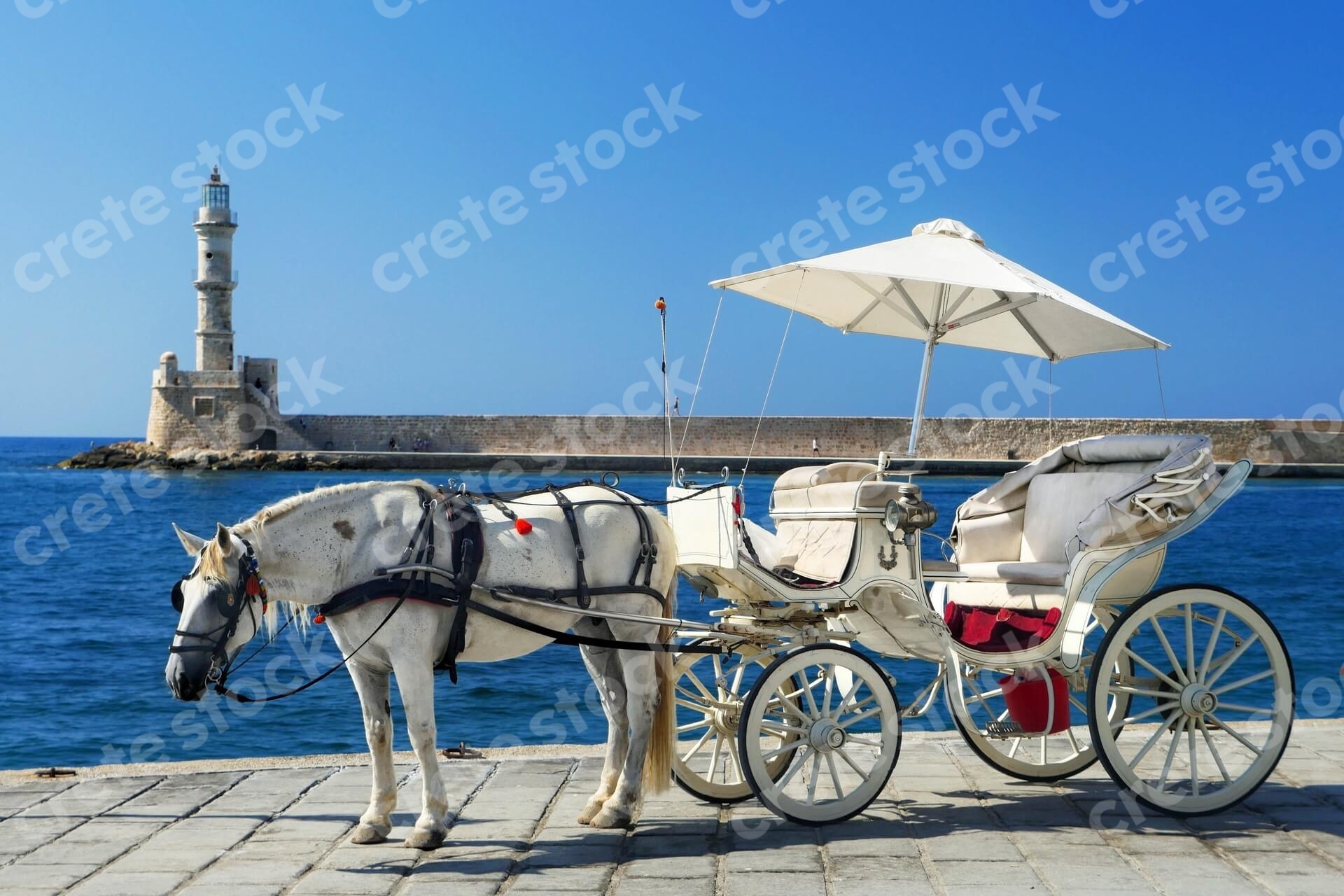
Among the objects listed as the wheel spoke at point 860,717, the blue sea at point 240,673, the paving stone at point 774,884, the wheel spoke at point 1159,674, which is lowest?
the blue sea at point 240,673

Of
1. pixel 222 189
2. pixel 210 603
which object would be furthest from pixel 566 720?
pixel 222 189

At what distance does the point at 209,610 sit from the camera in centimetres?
474

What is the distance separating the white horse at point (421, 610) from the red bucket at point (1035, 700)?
5.30 feet

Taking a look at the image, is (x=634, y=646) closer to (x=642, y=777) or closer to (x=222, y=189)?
(x=642, y=777)

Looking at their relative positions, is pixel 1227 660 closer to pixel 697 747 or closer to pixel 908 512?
pixel 908 512

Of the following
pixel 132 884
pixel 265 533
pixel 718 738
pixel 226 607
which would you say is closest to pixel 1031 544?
pixel 718 738

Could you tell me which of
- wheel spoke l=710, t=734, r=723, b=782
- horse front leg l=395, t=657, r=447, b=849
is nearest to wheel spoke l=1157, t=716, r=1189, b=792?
wheel spoke l=710, t=734, r=723, b=782

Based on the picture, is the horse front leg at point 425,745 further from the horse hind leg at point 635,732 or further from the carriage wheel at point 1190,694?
the carriage wheel at point 1190,694

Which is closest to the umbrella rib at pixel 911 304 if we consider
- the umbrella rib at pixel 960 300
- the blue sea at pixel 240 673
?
the umbrella rib at pixel 960 300

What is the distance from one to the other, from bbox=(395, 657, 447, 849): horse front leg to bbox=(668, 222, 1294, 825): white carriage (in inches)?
43.4

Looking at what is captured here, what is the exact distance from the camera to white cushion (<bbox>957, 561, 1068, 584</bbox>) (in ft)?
19.0

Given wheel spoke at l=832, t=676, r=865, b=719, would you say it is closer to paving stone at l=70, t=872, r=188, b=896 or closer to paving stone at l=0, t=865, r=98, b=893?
paving stone at l=70, t=872, r=188, b=896

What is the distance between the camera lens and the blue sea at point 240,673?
452 inches

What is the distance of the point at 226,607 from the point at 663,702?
1.76 meters
